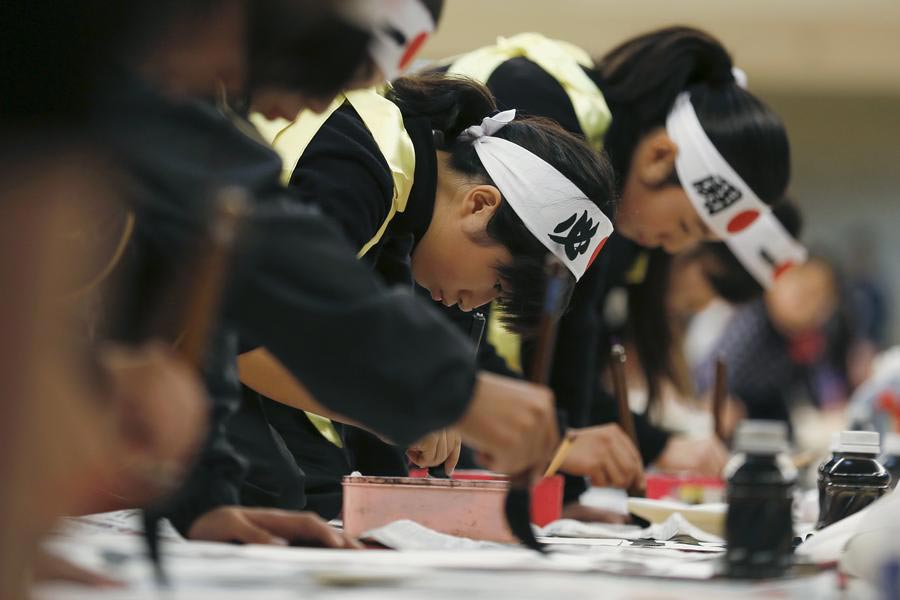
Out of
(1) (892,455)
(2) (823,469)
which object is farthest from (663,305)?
(2) (823,469)

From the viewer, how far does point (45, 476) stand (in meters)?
0.89

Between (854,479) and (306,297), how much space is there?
1056mm

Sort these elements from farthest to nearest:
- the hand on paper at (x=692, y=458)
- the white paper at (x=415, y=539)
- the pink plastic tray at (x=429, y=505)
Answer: the hand on paper at (x=692, y=458) < the pink plastic tray at (x=429, y=505) < the white paper at (x=415, y=539)

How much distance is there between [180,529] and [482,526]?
410 millimetres

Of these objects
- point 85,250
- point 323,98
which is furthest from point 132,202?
point 323,98

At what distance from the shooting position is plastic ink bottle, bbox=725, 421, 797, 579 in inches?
48.2

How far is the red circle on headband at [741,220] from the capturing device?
2633 mm

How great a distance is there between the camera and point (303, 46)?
Answer: 107cm

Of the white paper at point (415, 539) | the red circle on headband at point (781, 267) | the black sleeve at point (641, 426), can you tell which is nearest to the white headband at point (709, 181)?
the red circle on headband at point (781, 267)

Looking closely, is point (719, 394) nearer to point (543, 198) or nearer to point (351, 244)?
point (543, 198)

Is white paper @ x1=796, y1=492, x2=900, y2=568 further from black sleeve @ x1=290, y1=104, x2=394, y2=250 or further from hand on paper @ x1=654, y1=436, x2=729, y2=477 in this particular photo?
hand on paper @ x1=654, y1=436, x2=729, y2=477

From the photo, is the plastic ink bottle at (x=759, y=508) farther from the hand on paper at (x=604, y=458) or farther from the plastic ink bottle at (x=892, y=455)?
the plastic ink bottle at (x=892, y=455)

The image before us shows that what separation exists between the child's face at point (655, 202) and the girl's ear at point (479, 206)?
654mm

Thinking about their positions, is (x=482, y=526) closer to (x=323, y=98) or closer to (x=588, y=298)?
(x=323, y=98)
